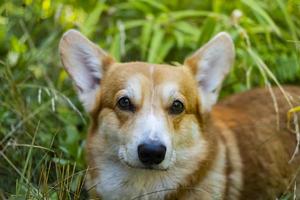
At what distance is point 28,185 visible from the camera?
3.82 meters

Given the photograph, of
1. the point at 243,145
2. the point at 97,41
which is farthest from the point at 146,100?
the point at 97,41

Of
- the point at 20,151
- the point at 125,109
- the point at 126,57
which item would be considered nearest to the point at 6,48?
the point at 126,57

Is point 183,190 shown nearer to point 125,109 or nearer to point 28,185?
point 125,109

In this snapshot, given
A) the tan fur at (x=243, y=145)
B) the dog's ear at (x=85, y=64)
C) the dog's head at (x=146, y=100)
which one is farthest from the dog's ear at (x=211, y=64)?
the dog's ear at (x=85, y=64)

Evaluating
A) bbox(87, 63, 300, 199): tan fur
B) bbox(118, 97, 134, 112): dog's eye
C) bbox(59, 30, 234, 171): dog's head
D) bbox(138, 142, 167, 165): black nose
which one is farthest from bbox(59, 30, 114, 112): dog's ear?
bbox(138, 142, 167, 165): black nose

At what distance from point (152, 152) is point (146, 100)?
0.35 metres

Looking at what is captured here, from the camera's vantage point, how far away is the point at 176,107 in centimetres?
400

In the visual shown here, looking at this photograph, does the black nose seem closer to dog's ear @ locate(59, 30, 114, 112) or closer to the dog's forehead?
the dog's forehead

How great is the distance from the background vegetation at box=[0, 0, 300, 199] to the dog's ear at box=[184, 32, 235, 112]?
513 mm

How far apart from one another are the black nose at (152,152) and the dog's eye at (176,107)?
31 cm

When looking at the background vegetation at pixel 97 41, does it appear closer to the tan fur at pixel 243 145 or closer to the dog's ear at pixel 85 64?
the tan fur at pixel 243 145

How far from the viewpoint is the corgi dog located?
154 inches

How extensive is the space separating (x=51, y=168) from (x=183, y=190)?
0.88m

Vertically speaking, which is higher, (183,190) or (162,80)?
(162,80)
